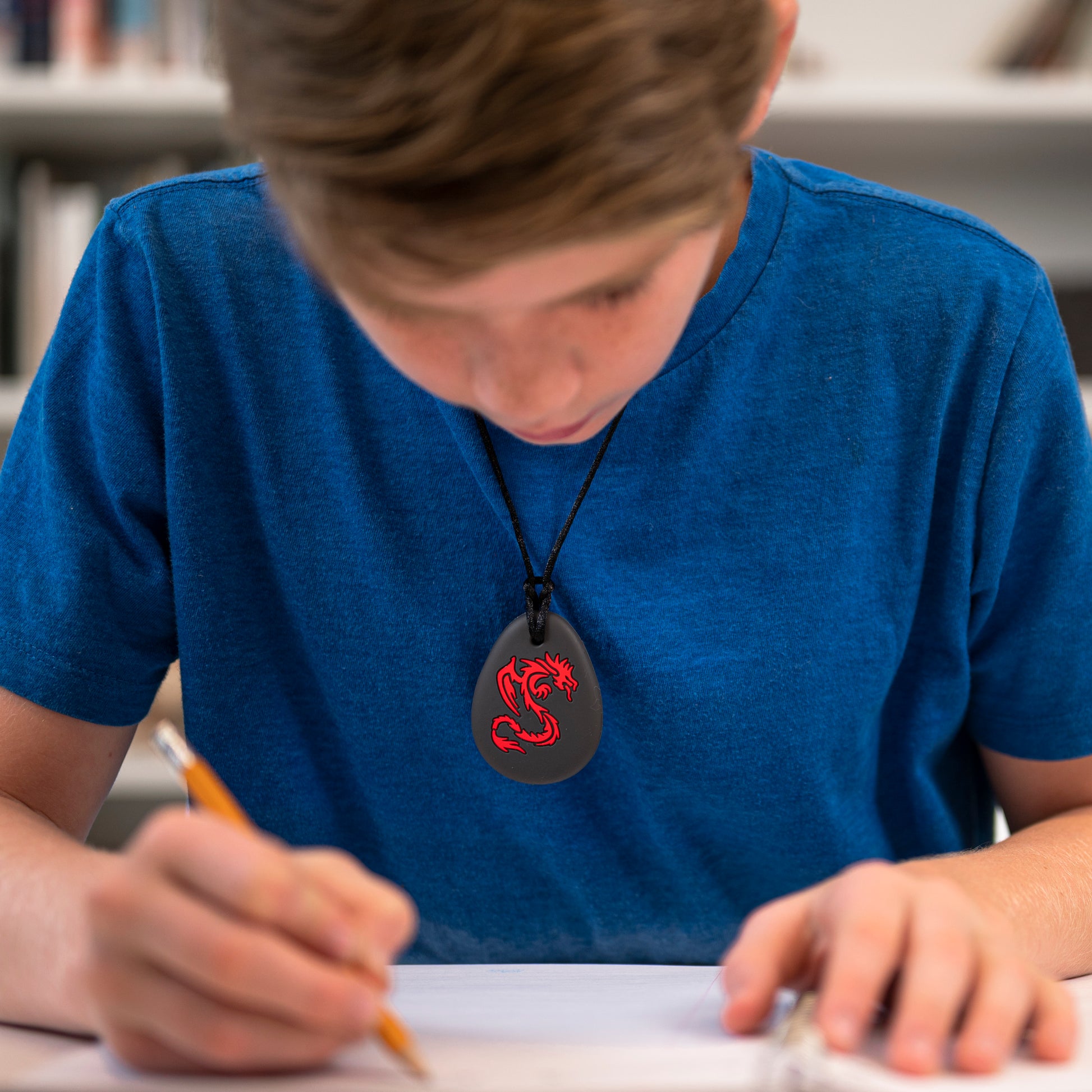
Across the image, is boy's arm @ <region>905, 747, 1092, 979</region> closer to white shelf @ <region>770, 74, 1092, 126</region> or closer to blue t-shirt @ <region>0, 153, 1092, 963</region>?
blue t-shirt @ <region>0, 153, 1092, 963</region>

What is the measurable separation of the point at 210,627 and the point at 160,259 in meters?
0.26

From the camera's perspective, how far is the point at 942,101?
1748 millimetres

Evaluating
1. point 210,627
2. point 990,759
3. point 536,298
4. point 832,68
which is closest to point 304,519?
point 210,627

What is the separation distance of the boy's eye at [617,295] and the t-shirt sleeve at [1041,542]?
0.37 metres

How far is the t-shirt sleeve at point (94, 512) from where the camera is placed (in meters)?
0.77

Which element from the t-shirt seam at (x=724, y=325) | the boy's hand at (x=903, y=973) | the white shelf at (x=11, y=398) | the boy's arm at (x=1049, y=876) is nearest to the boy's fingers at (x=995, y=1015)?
the boy's hand at (x=903, y=973)

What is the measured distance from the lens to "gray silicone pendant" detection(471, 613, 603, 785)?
2.60 ft

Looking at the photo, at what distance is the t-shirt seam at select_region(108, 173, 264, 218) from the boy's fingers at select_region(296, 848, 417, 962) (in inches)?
21.9

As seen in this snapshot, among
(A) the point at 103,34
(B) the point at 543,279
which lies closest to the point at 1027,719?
(B) the point at 543,279

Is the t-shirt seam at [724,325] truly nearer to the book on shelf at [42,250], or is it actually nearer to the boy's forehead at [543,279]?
the boy's forehead at [543,279]

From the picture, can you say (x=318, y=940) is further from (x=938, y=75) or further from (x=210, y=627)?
(x=938, y=75)

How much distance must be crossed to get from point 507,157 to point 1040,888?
0.52 metres

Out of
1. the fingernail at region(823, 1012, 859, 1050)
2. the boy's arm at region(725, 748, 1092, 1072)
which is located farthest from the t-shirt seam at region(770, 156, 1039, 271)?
the fingernail at region(823, 1012, 859, 1050)

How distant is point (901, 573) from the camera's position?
32.4 inches
